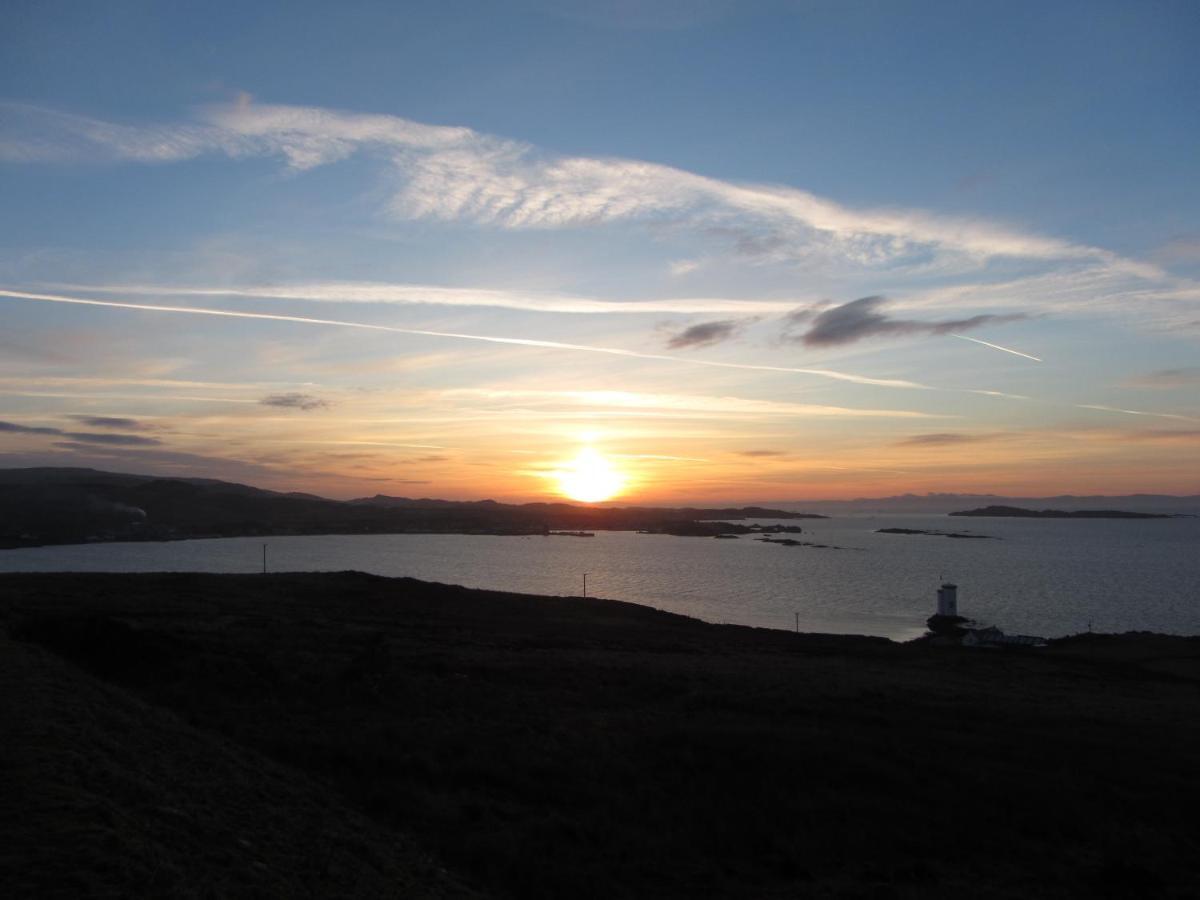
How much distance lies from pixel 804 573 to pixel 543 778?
344 feet

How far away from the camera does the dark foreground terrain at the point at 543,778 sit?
8.85 meters

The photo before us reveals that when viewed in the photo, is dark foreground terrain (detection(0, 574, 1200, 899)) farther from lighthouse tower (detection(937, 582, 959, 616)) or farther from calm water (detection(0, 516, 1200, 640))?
calm water (detection(0, 516, 1200, 640))

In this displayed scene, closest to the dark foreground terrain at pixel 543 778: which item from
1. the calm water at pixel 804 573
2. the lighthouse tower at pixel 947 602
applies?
the lighthouse tower at pixel 947 602

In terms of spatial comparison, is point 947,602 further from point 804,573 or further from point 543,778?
point 543,778

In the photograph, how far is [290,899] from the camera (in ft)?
25.1

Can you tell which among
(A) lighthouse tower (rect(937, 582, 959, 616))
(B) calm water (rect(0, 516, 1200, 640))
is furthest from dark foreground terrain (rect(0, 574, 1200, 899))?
(B) calm water (rect(0, 516, 1200, 640))

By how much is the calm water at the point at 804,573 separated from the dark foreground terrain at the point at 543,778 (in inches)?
1816

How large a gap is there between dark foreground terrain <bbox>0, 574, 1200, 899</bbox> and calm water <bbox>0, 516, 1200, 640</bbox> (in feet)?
151

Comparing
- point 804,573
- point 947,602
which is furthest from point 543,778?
point 804,573

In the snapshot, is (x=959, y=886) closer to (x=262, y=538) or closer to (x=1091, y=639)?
(x=1091, y=639)

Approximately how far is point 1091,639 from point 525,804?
52.4 metres

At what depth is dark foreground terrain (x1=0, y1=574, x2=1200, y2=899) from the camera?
8.85m

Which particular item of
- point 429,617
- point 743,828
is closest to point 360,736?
point 743,828

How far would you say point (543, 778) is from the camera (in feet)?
50.0
